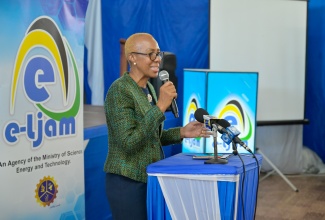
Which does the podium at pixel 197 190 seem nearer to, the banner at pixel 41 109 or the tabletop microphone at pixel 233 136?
the tabletop microphone at pixel 233 136

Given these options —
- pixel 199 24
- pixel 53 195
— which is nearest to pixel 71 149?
pixel 53 195

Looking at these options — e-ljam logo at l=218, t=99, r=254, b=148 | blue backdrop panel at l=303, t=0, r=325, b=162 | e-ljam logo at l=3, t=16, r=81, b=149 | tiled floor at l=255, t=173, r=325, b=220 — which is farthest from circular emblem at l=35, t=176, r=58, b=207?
blue backdrop panel at l=303, t=0, r=325, b=162

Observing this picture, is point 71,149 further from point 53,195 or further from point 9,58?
point 9,58

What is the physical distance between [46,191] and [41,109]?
0.42 m

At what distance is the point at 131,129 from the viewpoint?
1972mm

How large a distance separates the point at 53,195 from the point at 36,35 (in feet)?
2.65

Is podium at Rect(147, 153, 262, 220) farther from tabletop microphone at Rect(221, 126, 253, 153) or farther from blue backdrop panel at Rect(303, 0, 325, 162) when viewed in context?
blue backdrop panel at Rect(303, 0, 325, 162)

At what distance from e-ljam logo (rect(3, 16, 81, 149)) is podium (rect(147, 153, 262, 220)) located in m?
0.72

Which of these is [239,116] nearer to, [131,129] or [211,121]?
[211,121]

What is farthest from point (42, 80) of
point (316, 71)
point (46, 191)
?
point (316, 71)

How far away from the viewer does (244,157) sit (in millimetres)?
2178

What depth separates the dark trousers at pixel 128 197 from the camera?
6.76 ft

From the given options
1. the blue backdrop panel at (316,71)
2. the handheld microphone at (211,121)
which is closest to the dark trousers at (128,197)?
the handheld microphone at (211,121)

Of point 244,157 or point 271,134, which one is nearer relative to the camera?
point 244,157
